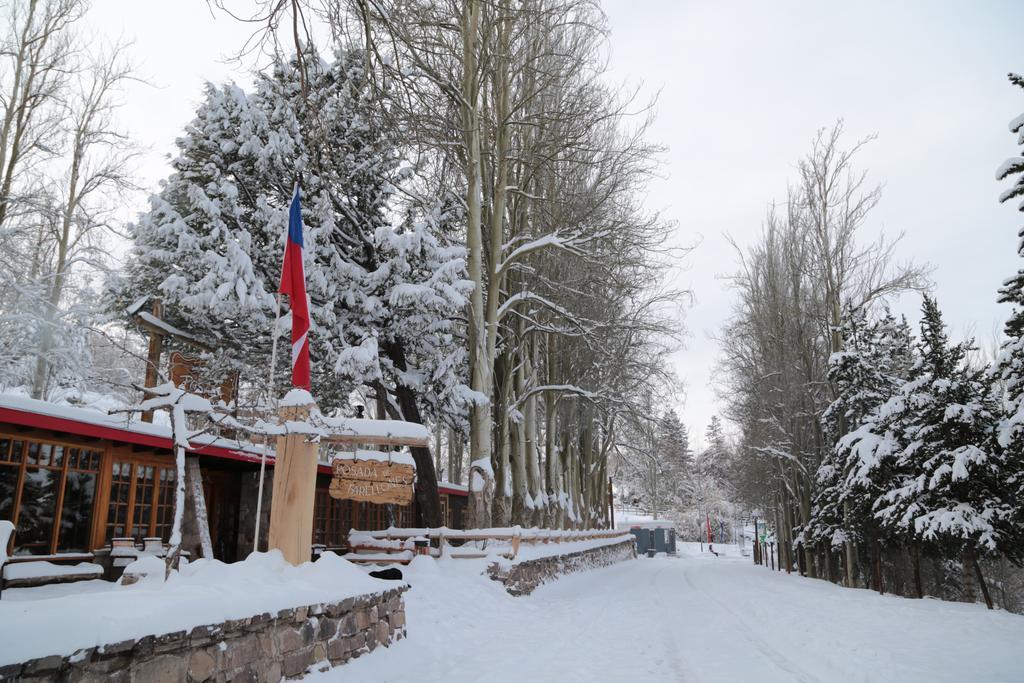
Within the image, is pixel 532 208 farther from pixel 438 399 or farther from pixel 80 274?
pixel 80 274

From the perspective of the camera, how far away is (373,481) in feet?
34.8

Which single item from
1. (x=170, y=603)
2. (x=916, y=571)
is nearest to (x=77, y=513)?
(x=170, y=603)

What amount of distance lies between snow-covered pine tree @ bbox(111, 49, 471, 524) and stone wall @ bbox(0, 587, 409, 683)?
7.44m

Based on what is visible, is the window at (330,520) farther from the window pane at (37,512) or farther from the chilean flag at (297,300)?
the chilean flag at (297,300)

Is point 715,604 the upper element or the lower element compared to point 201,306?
lower

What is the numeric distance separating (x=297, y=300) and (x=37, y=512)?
5482 millimetres

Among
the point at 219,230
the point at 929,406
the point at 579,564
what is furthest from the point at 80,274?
the point at 929,406

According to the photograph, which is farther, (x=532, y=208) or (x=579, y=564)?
(x=579, y=564)

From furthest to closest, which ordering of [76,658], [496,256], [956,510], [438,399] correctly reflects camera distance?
[438,399], [496,256], [956,510], [76,658]

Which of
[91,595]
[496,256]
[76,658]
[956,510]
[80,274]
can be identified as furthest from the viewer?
[80,274]

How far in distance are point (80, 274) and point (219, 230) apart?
8.08m

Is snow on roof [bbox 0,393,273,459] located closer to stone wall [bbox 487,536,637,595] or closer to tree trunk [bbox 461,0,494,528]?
tree trunk [bbox 461,0,494,528]

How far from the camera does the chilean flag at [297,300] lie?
6.99m

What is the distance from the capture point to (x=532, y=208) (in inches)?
771
